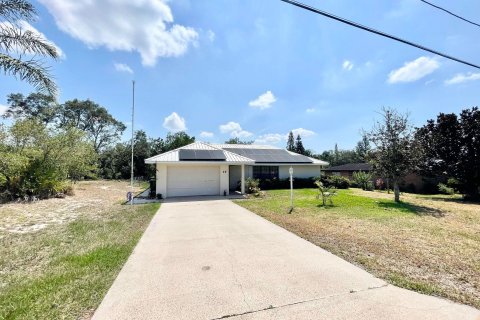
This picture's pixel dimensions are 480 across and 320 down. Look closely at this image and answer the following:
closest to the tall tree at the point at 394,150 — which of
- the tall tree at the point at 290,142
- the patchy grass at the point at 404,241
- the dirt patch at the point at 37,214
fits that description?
the patchy grass at the point at 404,241

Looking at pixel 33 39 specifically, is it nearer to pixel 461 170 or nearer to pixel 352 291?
pixel 352 291

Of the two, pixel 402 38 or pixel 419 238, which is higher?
pixel 402 38

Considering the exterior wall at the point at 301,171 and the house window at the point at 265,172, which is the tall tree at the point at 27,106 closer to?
the house window at the point at 265,172

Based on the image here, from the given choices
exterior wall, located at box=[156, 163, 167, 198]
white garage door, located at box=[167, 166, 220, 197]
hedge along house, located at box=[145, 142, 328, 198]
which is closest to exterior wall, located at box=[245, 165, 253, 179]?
hedge along house, located at box=[145, 142, 328, 198]

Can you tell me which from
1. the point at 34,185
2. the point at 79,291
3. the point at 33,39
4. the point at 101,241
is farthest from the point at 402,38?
the point at 34,185

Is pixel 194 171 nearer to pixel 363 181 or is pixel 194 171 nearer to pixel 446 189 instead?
pixel 363 181

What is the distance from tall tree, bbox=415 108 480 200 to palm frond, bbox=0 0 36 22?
69.7ft

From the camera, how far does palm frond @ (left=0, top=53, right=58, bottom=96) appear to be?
22.8ft

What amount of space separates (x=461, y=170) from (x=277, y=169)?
1348 centimetres

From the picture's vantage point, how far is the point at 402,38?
4.98m

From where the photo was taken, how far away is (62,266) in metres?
4.84

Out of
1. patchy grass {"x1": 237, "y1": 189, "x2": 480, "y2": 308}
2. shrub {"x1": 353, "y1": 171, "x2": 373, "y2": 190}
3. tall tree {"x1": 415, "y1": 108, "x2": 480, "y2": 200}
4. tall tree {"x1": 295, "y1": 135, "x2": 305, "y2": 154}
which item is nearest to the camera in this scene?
patchy grass {"x1": 237, "y1": 189, "x2": 480, "y2": 308}

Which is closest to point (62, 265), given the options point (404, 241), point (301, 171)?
point (404, 241)

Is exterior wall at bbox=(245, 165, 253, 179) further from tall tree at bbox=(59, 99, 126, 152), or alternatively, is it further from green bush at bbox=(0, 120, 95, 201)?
tall tree at bbox=(59, 99, 126, 152)
